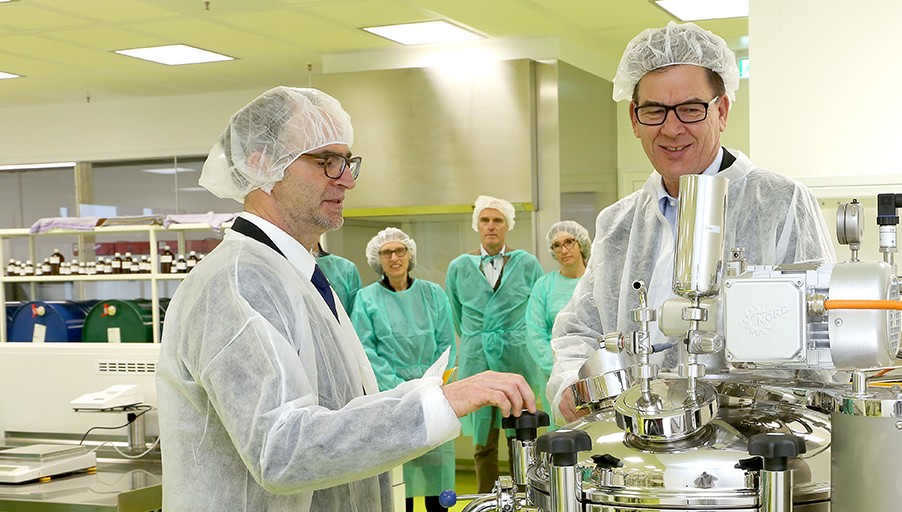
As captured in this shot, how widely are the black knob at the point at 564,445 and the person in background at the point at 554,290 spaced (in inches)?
142

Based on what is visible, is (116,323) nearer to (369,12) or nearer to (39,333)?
(39,333)

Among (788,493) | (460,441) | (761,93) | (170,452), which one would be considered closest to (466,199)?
(460,441)

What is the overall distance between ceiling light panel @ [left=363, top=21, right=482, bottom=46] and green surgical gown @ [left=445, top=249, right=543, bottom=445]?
127cm

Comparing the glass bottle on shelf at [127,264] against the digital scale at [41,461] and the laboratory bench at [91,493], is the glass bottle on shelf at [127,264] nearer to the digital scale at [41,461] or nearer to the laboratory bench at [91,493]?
the digital scale at [41,461]

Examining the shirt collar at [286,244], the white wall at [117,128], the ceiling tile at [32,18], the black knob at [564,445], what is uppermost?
the ceiling tile at [32,18]

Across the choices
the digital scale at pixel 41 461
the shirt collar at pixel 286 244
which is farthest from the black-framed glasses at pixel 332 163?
the digital scale at pixel 41 461

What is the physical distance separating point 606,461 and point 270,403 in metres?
0.50

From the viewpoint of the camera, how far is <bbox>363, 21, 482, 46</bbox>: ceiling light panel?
5227 millimetres

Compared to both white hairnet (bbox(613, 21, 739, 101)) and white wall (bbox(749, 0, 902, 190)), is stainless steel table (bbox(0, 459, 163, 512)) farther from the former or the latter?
white wall (bbox(749, 0, 902, 190))

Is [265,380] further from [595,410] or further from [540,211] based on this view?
[540,211]

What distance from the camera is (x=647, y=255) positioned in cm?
186

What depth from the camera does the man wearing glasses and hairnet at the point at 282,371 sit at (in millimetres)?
1337

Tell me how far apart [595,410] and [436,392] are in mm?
220

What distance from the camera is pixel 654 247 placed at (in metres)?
1.86
